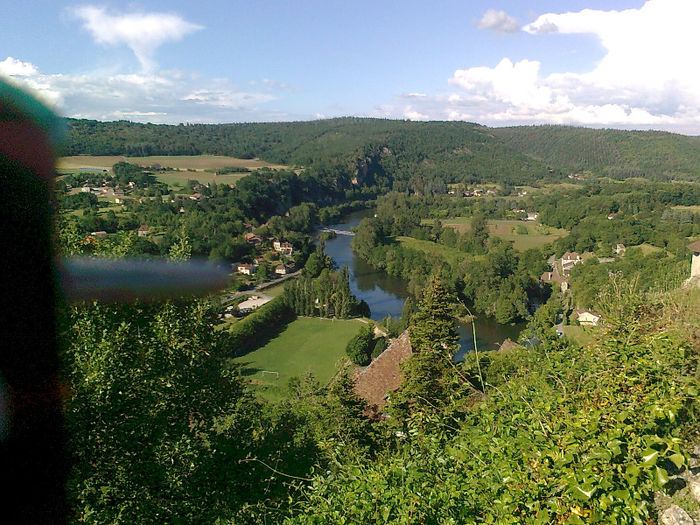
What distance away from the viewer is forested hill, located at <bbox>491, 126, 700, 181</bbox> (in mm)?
106500

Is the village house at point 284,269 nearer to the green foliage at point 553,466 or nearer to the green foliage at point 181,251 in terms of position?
the green foliage at point 181,251

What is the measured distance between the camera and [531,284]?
3731 centimetres

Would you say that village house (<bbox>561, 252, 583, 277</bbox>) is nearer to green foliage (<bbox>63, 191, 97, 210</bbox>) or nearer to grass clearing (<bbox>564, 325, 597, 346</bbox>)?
grass clearing (<bbox>564, 325, 597, 346</bbox>)

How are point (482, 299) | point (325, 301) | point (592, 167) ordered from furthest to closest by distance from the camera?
point (592, 167), point (482, 299), point (325, 301)

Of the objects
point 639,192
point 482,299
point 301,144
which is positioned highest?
point 301,144

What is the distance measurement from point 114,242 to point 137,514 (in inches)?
125

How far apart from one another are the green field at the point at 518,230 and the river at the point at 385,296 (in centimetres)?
Result: 1532

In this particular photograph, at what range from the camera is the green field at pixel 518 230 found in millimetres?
51250

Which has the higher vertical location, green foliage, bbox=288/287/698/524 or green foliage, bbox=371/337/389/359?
green foliage, bbox=288/287/698/524

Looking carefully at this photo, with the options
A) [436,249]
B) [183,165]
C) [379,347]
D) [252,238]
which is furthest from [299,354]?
[183,165]

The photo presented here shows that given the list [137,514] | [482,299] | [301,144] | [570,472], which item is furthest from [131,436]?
[301,144]

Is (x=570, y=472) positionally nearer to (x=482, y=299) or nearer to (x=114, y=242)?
(x=114, y=242)

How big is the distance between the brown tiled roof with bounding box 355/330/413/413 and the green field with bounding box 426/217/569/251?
134 feet

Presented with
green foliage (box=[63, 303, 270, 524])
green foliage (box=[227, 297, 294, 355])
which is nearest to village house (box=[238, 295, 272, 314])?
green foliage (box=[227, 297, 294, 355])
